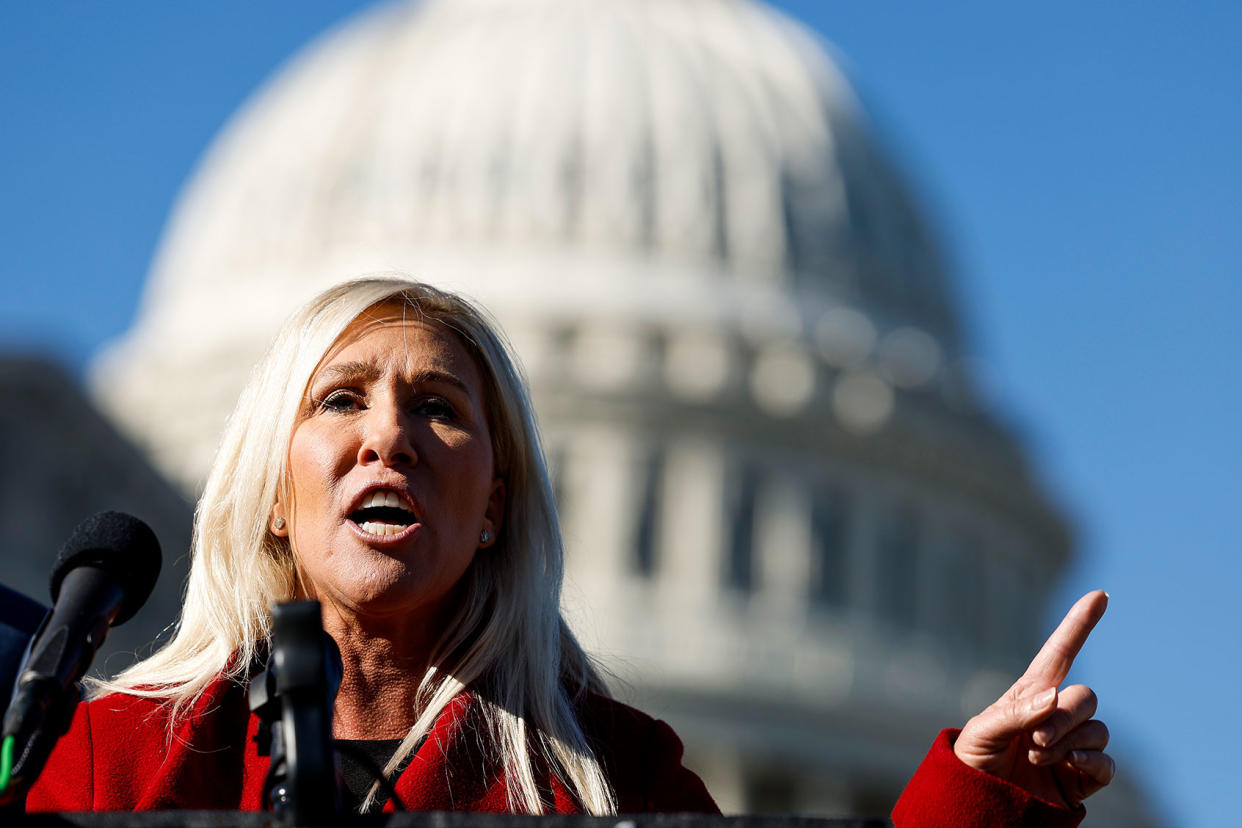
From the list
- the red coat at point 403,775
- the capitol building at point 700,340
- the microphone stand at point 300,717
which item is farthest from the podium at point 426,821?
the capitol building at point 700,340

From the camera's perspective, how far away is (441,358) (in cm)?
414

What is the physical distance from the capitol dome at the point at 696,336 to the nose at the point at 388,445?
5233 centimetres

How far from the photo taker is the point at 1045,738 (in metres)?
3.80

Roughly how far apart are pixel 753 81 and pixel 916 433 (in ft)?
43.5

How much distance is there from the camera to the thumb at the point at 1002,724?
377cm

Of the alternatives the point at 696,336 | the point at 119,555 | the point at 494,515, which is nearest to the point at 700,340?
the point at 696,336

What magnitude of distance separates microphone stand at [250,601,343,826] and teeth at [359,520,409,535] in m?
0.74

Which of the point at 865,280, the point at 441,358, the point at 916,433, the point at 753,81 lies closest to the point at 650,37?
the point at 753,81

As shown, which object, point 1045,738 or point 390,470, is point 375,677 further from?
point 1045,738

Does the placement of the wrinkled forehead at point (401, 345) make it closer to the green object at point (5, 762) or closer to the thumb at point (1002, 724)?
the thumb at point (1002, 724)

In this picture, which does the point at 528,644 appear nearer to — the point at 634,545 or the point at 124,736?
the point at 124,736

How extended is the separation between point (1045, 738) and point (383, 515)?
3.83 feet

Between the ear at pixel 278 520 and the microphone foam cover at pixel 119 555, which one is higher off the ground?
the microphone foam cover at pixel 119 555

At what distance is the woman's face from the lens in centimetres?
390
